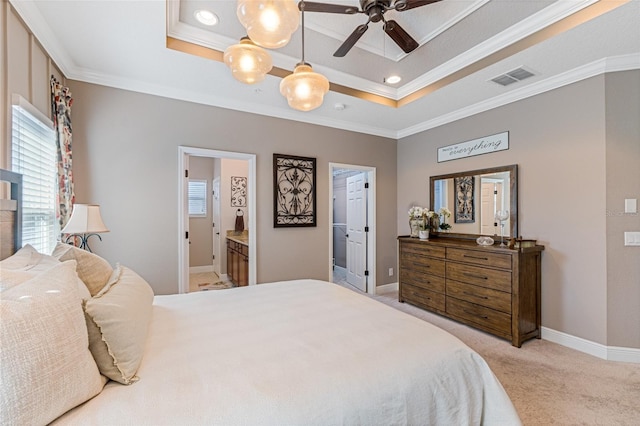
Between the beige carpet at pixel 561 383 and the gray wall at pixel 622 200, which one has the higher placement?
the gray wall at pixel 622 200

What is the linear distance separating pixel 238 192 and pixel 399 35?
4.26 meters

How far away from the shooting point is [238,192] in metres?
5.54

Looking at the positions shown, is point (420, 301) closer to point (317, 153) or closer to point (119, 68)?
point (317, 153)

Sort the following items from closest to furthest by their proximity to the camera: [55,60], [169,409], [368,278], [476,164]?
[169,409] → [55,60] → [476,164] → [368,278]

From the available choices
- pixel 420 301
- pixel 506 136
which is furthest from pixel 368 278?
pixel 506 136

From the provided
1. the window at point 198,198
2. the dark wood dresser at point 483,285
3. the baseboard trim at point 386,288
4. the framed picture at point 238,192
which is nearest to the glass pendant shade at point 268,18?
the dark wood dresser at point 483,285

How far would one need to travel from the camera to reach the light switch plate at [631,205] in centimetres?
246

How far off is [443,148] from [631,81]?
185 centimetres

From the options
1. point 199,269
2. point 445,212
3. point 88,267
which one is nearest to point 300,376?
point 88,267

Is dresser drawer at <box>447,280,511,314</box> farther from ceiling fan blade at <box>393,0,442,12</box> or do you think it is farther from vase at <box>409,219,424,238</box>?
ceiling fan blade at <box>393,0,442,12</box>

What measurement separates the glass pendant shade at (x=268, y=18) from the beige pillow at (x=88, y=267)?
1389 mm

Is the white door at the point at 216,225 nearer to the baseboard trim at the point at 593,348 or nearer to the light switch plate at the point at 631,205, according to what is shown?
the baseboard trim at the point at 593,348

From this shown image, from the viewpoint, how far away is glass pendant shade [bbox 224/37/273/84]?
167 centimetres

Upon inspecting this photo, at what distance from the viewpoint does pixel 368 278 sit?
15.0ft
